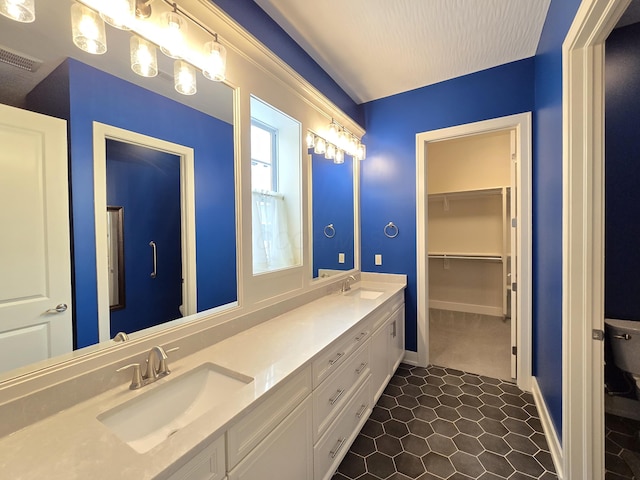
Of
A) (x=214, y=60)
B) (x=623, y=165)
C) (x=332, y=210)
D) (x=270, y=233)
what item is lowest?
(x=270, y=233)

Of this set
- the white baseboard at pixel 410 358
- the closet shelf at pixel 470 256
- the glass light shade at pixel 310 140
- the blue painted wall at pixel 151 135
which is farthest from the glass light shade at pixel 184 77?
the closet shelf at pixel 470 256

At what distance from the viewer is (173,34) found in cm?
121

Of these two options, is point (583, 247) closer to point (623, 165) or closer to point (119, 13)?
point (623, 165)

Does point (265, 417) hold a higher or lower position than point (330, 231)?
lower

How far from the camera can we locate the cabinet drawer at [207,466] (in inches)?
29.5

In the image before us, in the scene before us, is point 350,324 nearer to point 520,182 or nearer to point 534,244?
point 534,244

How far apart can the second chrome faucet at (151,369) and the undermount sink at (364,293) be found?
1.67 m

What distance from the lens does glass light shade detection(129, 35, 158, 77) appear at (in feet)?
3.92

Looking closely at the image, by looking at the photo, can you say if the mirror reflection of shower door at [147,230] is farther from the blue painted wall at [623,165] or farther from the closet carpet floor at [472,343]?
the blue painted wall at [623,165]

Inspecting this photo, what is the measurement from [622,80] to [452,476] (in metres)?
2.70

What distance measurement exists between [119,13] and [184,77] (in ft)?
1.00

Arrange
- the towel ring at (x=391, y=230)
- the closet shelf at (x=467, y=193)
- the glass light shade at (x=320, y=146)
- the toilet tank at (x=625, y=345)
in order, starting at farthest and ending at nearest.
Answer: the closet shelf at (x=467, y=193) → the towel ring at (x=391, y=230) → the glass light shade at (x=320, y=146) → the toilet tank at (x=625, y=345)

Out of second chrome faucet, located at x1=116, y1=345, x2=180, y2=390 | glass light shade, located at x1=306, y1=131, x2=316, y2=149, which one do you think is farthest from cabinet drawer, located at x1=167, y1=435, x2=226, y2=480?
glass light shade, located at x1=306, y1=131, x2=316, y2=149

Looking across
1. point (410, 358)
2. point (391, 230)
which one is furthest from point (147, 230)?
point (410, 358)
